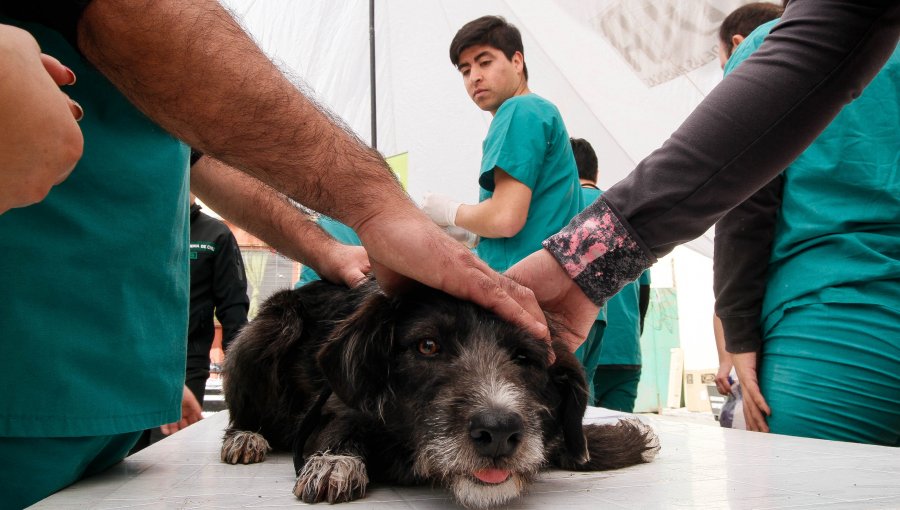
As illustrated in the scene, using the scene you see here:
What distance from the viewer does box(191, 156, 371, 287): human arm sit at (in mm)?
2521

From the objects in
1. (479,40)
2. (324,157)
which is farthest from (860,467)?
(479,40)

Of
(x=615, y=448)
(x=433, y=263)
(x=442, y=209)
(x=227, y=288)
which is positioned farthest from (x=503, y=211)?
(x=227, y=288)

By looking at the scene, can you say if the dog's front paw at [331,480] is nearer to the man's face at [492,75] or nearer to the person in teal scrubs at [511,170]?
the person in teal scrubs at [511,170]

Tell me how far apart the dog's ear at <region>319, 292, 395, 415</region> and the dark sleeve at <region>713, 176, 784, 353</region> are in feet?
5.46

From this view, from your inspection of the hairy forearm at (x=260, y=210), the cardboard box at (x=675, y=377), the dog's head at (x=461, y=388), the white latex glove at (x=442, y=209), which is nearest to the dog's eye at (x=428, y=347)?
the dog's head at (x=461, y=388)

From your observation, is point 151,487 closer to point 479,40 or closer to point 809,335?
point 809,335

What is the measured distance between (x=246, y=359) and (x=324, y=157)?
1.27 m

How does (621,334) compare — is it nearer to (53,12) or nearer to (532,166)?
(532,166)

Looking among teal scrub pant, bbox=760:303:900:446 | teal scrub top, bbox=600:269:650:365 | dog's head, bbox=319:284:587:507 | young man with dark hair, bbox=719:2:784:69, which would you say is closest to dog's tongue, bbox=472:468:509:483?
dog's head, bbox=319:284:587:507

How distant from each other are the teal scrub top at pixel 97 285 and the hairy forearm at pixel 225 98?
1.11 feet

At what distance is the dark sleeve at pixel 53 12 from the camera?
1248 millimetres

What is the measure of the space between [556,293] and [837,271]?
123 cm

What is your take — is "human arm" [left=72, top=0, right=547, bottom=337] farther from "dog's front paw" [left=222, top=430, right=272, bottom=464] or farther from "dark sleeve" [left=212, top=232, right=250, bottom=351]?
"dark sleeve" [left=212, top=232, right=250, bottom=351]

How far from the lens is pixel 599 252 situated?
189cm
